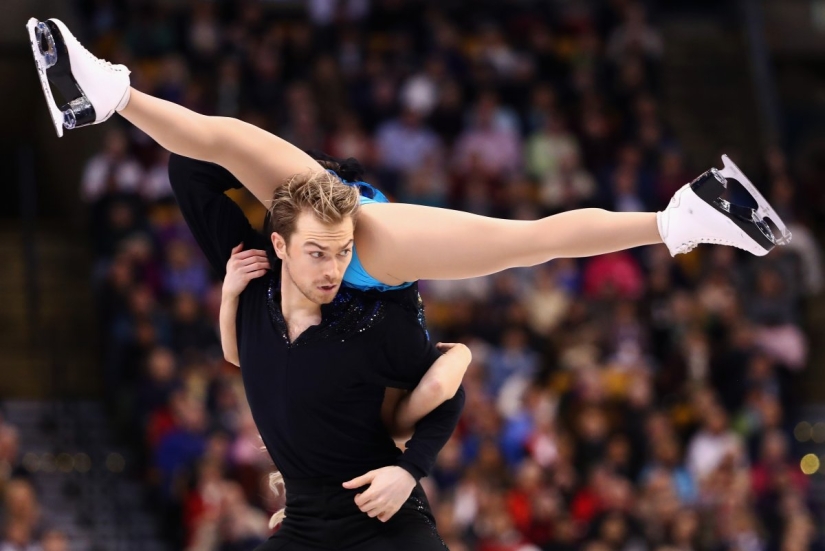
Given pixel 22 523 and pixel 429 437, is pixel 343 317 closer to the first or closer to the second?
pixel 429 437

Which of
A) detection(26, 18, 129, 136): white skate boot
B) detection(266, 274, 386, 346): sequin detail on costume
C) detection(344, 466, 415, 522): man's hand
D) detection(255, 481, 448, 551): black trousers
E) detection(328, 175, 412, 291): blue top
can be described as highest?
detection(26, 18, 129, 136): white skate boot

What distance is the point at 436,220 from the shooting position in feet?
13.2

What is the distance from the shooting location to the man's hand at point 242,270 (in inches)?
165

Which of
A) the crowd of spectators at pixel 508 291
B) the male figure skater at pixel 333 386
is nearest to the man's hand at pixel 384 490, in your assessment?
the male figure skater at pixel 333 386

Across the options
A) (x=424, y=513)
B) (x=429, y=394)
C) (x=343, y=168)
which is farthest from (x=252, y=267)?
(x=424, y=513)

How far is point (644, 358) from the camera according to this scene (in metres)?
10.8

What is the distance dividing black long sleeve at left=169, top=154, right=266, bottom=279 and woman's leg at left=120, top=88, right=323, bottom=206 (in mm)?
110

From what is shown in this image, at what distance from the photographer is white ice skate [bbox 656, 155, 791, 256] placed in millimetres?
3961

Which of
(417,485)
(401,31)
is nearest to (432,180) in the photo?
(401,31)

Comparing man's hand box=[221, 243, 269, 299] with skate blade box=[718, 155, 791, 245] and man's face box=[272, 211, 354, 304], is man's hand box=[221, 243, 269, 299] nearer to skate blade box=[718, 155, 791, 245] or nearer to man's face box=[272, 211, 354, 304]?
man's face box=[272, 211, 354, 304]

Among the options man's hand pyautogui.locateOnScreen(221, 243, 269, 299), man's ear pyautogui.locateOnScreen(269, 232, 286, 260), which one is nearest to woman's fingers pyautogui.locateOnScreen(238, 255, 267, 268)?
man's hand pyautogui.locateOnScreen(221, 243, 269, 299)

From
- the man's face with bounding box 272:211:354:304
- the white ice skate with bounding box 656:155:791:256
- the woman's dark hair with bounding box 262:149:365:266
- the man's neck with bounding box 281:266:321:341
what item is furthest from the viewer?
the woman's dark hair with bounding box 262:149:365:266

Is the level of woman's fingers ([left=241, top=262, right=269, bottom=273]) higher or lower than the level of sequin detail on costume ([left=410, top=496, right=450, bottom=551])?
higher

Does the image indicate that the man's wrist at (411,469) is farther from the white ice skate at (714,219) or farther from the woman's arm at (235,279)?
the white ice skate at (714,219)
